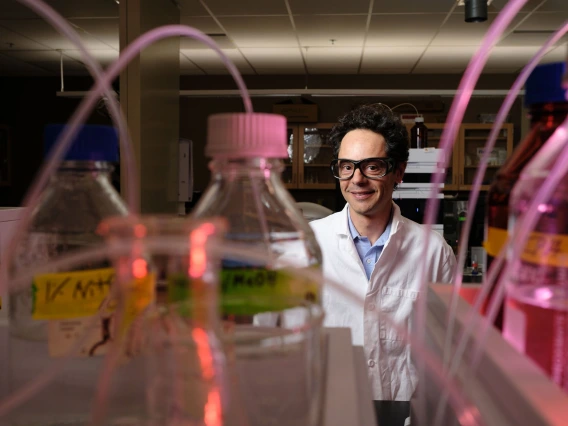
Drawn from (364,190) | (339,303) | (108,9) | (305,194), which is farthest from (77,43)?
(305,194)

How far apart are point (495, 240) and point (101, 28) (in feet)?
15.2

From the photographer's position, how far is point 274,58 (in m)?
5.71

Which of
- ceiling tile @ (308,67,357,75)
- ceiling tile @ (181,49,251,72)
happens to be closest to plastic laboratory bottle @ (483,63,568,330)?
ceiling tile @ (181,49,251,72)

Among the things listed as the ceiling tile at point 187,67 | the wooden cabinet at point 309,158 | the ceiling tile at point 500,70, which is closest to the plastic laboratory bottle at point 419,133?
the wooden cabinet at point 309,158

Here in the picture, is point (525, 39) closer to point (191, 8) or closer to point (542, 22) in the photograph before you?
point (542, 22)

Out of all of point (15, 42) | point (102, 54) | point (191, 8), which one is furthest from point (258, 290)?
point (102, 54)

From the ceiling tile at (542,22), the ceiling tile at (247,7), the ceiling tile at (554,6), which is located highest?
the ceiling tile at (247,7)

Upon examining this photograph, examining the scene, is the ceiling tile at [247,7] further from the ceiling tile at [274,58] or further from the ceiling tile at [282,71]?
the ceiling tile at [282,71]

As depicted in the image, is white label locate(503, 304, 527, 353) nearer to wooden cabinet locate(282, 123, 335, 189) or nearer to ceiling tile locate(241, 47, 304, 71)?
ceiling tile locate(241, 47, 304, 71)

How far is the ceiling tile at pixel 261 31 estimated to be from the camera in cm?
435

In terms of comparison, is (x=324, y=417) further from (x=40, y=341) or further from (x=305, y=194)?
(x=305, y=194)

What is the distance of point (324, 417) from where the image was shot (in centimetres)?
38

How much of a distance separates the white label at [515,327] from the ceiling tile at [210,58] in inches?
197

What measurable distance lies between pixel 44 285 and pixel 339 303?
135 cm
